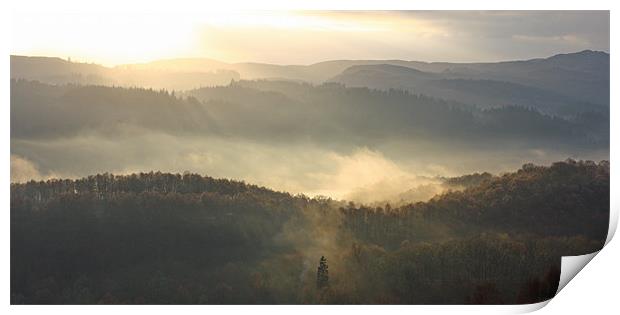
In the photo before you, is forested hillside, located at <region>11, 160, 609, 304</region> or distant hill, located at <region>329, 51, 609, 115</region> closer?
forested hillside, located at <region>11, 160, 609, 304</region>

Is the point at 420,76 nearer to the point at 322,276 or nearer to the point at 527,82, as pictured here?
the point at 527,82

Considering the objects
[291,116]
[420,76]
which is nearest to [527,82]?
[420,76]

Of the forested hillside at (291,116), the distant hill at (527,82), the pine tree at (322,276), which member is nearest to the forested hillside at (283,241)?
the pine tree at (322,276)

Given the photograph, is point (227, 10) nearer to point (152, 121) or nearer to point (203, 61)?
point (203, 61)

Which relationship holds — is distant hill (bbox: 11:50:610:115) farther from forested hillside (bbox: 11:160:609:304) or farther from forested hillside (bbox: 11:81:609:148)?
forested hillside (bbox: 11:160:609:304)

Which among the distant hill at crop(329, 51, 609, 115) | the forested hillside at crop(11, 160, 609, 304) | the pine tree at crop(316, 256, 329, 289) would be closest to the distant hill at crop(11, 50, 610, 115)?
the distant hill at crop(329, 51, 609, 115)

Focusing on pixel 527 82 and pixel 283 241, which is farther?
pixel 527 82

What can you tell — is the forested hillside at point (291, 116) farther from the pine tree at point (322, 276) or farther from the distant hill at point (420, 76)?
the pine tree at point (322, 276)
